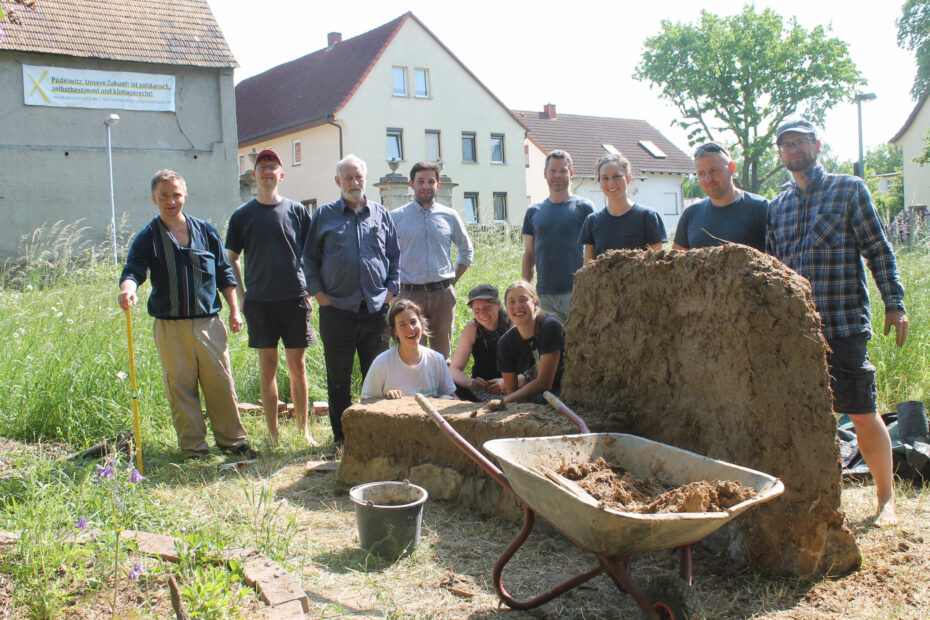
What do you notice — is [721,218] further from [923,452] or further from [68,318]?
[68,318]

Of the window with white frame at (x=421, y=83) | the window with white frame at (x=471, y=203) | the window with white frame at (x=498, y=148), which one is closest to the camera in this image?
the window with white frame at (x=421, y=83)

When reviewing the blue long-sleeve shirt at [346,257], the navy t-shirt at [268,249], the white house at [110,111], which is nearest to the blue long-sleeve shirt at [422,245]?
the blue long-sleeve shirt at [346,257]

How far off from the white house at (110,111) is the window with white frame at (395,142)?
7437 millimetres

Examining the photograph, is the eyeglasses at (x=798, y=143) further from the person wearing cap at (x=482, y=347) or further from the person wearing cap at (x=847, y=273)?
the person wearing cap at (x=482, y=347)

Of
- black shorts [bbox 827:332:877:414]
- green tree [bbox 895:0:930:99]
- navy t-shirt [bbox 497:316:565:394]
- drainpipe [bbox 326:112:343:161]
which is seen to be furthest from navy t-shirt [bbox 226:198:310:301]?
green tree [bbox 895:0:930:99]

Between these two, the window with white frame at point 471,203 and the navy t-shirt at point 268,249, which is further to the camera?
the window with white frame at point 471,203

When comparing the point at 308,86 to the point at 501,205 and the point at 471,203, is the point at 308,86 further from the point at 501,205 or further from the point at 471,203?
the point at 501,205

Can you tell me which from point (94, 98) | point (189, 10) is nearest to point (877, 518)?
point (94, 98)

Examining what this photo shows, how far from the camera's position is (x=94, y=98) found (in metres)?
19.4

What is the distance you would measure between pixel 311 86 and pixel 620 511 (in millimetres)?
29007

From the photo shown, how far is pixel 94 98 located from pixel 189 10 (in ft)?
12.5

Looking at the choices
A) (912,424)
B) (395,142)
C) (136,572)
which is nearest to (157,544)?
(136,572)

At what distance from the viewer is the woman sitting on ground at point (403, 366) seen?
513cm

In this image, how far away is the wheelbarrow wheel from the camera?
8.11 ft
